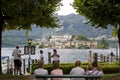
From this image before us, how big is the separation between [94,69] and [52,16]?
19004mm

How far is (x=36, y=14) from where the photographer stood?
27.1 m

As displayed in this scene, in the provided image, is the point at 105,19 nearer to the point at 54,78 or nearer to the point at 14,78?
the point at 14,78

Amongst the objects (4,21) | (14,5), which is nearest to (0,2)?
(14,5)

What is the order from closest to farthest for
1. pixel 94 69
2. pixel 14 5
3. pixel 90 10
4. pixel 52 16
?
pixel 94 69 < pixel 14 5 < pixel 90 10 < pixel 52 16

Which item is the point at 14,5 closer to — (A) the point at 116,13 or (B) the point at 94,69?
(A) the point at 116,13

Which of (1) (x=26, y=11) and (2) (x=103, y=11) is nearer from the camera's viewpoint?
(1) (x=26, y=11)

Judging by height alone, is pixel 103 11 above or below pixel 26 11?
above

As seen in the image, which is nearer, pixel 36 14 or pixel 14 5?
pixel 14 5

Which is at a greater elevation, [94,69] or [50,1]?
[50,1]

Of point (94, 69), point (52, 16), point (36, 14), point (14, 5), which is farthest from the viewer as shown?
point (52, 16)

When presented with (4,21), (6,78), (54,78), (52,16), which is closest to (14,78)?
→ (6,78)

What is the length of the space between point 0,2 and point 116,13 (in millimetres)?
7344

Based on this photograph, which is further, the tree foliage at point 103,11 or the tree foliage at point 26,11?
the tree foliage at point 103,11

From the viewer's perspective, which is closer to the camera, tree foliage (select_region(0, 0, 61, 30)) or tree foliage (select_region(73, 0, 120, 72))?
tree foliage (select_region(0, 0, 61, 30))
